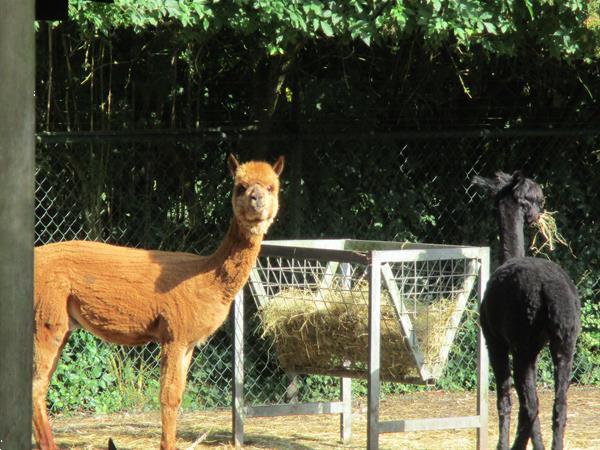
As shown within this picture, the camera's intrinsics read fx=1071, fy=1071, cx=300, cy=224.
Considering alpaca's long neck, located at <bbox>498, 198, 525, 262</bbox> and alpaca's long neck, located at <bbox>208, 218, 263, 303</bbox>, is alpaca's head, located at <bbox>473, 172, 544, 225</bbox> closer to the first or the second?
alpaca's long neck, located at <bbox>498, 198, 525, 262</bbox>

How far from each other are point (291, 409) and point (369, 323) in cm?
120

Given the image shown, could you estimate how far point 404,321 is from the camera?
19.7 feet

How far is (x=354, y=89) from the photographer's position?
8609mm

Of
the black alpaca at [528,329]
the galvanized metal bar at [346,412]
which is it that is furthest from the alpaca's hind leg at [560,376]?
the galvanized metal bar at [346,412]

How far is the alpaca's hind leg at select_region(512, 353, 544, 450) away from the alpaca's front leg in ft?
5.83

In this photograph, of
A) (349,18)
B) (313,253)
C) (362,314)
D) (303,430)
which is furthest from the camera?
(303,430)

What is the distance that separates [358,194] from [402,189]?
396mm

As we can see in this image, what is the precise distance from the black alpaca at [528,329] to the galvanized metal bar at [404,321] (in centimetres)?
39

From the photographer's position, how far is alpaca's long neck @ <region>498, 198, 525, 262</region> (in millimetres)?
6133

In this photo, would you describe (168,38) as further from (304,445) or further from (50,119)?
(304,445)

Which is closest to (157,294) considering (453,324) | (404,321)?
(404,321)

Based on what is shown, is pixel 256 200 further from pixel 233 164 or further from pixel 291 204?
pixel 291 204

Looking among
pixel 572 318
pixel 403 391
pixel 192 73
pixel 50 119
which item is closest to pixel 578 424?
pixel 403 391

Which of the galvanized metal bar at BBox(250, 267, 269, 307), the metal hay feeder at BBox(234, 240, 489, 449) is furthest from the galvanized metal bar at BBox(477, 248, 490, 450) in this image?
the galvanized metal bar at BBox(250, 267, 269, 307)
